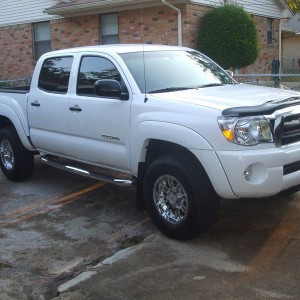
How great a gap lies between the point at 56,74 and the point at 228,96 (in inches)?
101

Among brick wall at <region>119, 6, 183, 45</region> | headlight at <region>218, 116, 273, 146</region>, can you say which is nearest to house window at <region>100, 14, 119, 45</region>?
brick wall at <region>119, 6, 183, 45</region>

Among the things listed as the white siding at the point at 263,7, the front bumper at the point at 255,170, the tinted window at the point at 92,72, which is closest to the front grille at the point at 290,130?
the front bumper at the point at 255,170

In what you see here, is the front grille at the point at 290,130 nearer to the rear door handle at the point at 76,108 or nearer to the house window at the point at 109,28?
the rear door handle at the point at 76,108

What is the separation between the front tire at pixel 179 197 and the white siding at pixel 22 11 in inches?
612

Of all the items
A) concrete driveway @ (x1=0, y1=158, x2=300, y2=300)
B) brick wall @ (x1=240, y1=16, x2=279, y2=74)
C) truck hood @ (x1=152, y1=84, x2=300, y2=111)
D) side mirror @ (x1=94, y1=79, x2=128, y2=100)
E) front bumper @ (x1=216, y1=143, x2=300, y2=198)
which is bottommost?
concrete driveway @ (x1=0, y1=158, x2=300, y2=300)

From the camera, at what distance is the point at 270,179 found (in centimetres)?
437

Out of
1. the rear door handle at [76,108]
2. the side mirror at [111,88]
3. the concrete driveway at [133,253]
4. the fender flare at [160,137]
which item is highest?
the side mirror at [111,88]

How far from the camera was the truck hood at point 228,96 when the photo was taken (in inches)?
182

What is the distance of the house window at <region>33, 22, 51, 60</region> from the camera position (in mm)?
19844

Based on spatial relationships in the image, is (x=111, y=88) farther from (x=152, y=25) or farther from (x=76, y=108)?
(x=152, y=25)

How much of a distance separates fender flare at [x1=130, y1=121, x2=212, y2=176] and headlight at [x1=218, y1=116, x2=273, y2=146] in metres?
0.21

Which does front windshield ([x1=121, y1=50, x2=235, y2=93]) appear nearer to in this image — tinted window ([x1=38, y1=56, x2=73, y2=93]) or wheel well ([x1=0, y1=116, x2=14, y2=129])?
tinted window ([x1=38, y1=56, x2=73, y2=93])

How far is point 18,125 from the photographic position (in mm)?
7105

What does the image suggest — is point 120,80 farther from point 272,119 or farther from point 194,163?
point 272,119
